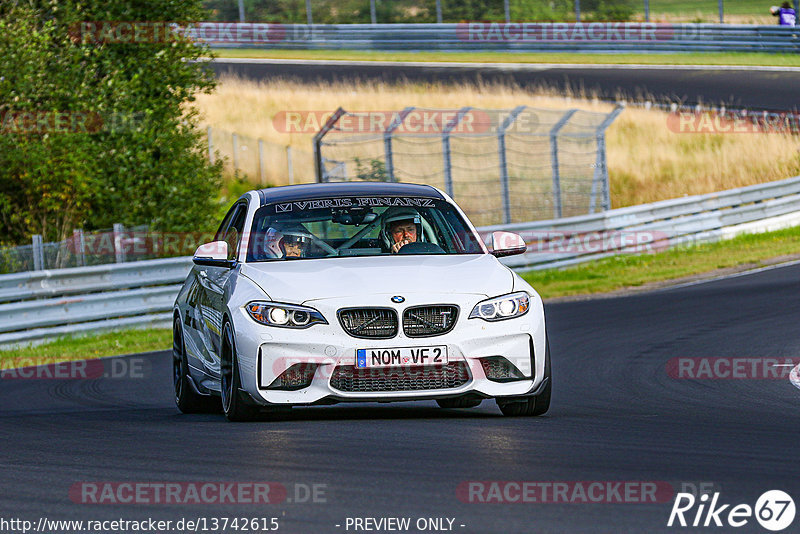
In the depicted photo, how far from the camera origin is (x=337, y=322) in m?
8.37

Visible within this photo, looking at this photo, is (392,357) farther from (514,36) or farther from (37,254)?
(514,36)

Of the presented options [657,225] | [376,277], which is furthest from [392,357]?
[657,225]

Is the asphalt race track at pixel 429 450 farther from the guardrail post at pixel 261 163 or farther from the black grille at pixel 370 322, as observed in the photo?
the guardrail post at pixel 261 163

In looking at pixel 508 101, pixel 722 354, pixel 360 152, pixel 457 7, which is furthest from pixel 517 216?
pixel 457 7

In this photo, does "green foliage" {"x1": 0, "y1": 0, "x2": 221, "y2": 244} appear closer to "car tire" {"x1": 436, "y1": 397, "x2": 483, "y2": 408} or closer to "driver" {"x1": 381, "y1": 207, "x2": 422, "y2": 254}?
"driver" {"x1": 381, "y1": 207, "x2": 422, "y2": 254}

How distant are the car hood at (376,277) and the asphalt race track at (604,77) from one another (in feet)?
93.9

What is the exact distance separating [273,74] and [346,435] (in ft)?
130

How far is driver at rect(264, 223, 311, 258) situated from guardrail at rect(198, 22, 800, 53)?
3409 cm

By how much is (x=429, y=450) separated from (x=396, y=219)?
9.08 ft

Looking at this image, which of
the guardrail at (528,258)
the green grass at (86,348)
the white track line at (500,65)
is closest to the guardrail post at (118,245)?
the guardrail at (528,258)

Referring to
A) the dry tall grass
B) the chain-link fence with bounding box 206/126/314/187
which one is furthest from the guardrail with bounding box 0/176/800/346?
the chain-link fence with bounding box 206/126/314/187

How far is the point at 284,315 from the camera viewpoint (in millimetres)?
8461

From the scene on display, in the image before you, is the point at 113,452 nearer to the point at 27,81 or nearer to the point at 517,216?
the point at 27,81

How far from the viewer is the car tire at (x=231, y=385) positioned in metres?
8.66
